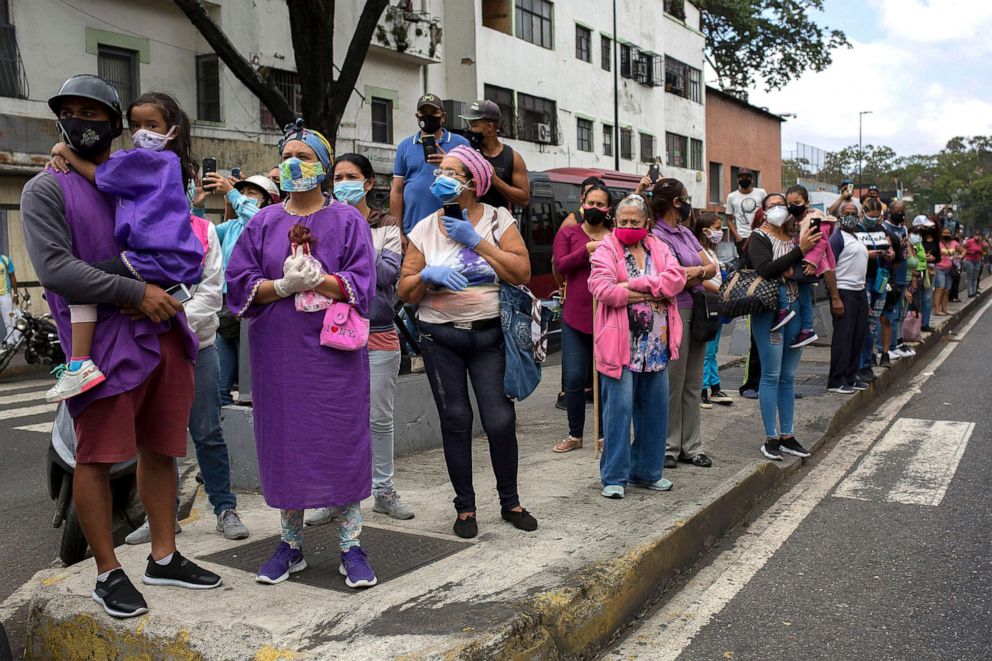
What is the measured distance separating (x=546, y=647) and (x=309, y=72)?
44.3 ft

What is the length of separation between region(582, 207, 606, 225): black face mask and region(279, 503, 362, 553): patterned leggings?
332cm

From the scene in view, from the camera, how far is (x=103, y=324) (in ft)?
12.1

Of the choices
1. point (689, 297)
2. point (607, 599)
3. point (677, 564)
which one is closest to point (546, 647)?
point (607, 599)

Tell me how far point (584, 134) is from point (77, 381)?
30.7 metres

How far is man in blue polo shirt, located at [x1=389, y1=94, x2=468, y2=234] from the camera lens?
580 centimetres

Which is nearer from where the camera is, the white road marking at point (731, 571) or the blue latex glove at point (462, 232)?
the white road marking at point (731, 571)

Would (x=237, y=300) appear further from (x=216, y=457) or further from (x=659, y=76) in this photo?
(x=659, y=76)

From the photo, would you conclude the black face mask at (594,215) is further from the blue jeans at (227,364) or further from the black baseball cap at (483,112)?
the blue jeans at (227,364)

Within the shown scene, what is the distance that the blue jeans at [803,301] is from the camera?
6.97 meters

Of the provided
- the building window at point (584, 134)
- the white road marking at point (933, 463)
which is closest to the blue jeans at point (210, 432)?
the white road marking at point (933, 463)

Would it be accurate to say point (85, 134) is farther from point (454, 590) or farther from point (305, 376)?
point (454, 590)

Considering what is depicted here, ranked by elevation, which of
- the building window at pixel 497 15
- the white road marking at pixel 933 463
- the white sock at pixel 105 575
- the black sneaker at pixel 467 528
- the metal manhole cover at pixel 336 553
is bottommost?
the white road marking at pixel 933 463

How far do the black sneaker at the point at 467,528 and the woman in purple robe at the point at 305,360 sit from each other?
0.81 metres

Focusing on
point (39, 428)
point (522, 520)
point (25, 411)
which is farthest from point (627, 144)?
point (522, 520)
